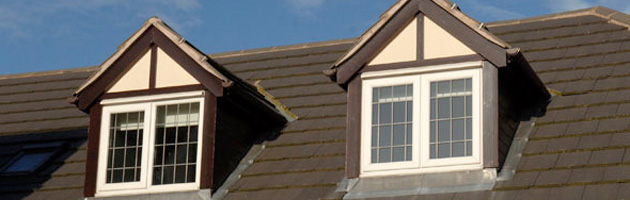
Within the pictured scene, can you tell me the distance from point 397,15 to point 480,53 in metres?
1.26

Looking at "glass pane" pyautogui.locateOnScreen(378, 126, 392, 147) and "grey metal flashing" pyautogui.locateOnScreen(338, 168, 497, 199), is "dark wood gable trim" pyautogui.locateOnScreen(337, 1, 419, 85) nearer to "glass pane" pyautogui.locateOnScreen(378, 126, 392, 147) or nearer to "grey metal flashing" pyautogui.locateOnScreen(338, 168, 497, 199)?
"glass pane" pyautogui.locateOnScreen(378, 126, 392, 147)

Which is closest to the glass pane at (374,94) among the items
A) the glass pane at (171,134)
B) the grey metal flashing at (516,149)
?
the grey metal flashing at (516,149)

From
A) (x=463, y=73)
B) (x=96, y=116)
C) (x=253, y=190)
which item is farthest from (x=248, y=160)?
(x=463, y=73)

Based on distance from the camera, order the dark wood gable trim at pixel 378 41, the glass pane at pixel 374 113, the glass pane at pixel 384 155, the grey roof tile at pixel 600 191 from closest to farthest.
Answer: the grey roof tile at pixel 600 191 → the glass pane at pixel 384 155 → the glass pane at pixel 374 113 → the dark wood gable trim at pixel 378 41

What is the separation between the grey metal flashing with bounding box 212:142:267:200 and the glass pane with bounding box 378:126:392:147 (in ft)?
7.46

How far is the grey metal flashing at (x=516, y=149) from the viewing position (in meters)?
15.2

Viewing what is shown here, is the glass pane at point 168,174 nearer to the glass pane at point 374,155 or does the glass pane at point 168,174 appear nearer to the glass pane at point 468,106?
the glass pane at point 374,155

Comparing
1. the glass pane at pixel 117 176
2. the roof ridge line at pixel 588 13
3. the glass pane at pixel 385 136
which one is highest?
the roof ridge line at pixel 588 13

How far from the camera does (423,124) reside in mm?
15422

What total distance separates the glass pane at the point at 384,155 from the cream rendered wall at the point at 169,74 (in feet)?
9.59

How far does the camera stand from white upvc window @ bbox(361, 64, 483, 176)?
15234 millimetres

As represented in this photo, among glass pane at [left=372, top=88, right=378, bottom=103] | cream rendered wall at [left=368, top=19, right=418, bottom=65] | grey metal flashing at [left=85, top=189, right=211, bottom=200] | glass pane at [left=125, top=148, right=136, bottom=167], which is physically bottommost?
grey metal flashing at [left=85, top=189, right=211, bottom=200]

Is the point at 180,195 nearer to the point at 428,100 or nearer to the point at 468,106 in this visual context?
the point at 428,100

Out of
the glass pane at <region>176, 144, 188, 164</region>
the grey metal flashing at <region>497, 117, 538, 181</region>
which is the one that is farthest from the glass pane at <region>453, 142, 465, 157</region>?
the glass pane at <region>176, 144, 188, 164</region>
